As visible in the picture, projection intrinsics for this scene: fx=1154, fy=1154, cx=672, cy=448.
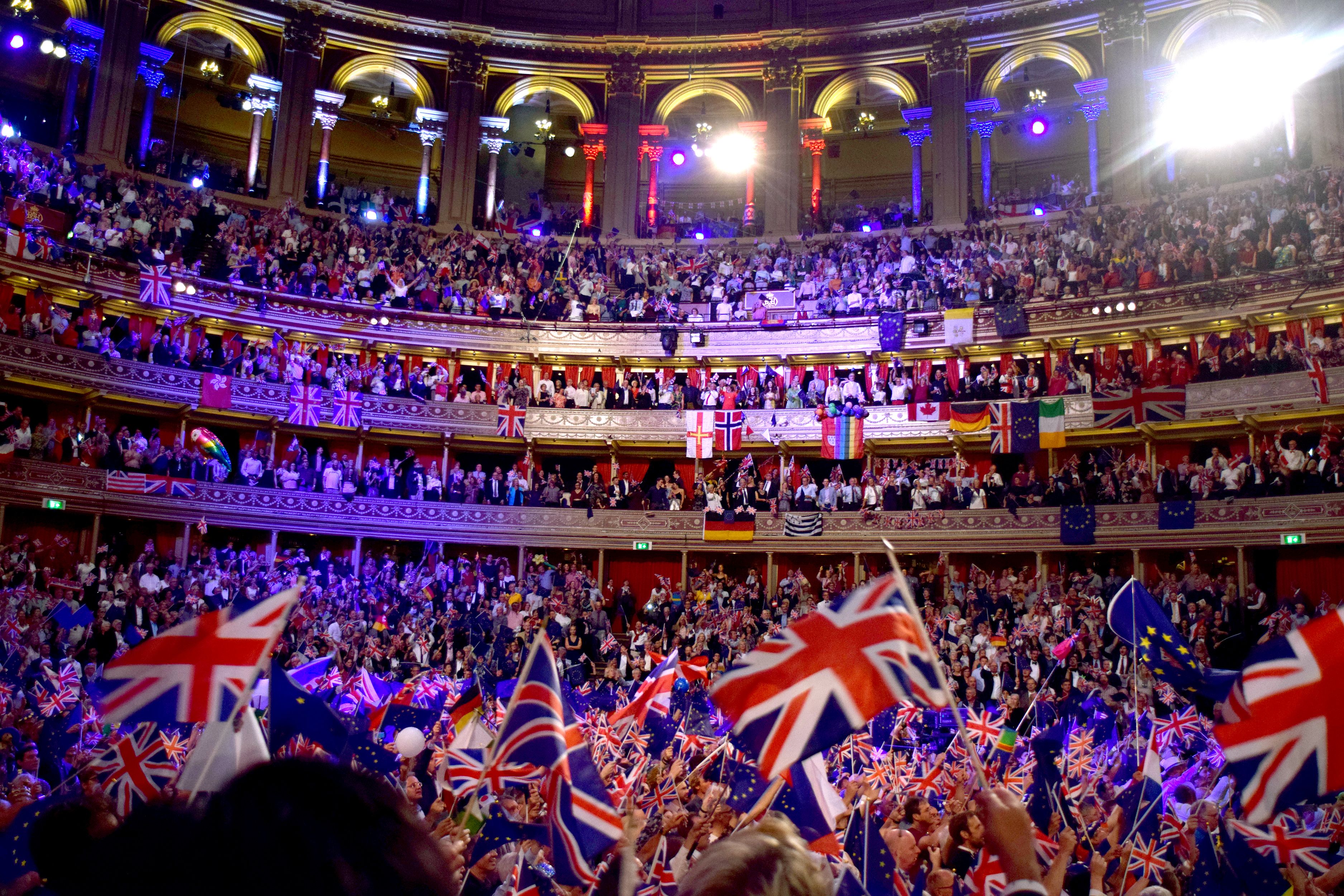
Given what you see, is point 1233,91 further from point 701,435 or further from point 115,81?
point 115,81

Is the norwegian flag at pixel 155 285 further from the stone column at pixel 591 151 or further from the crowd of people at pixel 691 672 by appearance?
the stone column at pixel 591 151

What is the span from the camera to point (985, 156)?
4059cm

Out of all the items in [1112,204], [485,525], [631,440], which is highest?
[1112,204]

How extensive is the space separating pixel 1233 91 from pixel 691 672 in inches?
1197

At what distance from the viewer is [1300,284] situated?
29891mm

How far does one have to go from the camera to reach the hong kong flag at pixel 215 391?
3366cm

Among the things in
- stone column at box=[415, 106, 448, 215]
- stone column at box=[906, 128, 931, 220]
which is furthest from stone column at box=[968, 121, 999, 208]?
stone column at box=[415, 106, 448, 215]

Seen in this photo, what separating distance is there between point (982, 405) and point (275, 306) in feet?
72.1

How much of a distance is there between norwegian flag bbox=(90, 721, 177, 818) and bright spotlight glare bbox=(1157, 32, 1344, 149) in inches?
1462

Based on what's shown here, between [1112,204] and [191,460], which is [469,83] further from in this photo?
[1112,204]

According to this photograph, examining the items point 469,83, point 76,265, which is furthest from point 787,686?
point 469,83

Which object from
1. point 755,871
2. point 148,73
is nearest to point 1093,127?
point 148,73

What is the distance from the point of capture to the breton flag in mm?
35062

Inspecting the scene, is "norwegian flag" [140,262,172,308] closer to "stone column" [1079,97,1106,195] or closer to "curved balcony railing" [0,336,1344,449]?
"curved balcony railing" [0,336,1344,449]
